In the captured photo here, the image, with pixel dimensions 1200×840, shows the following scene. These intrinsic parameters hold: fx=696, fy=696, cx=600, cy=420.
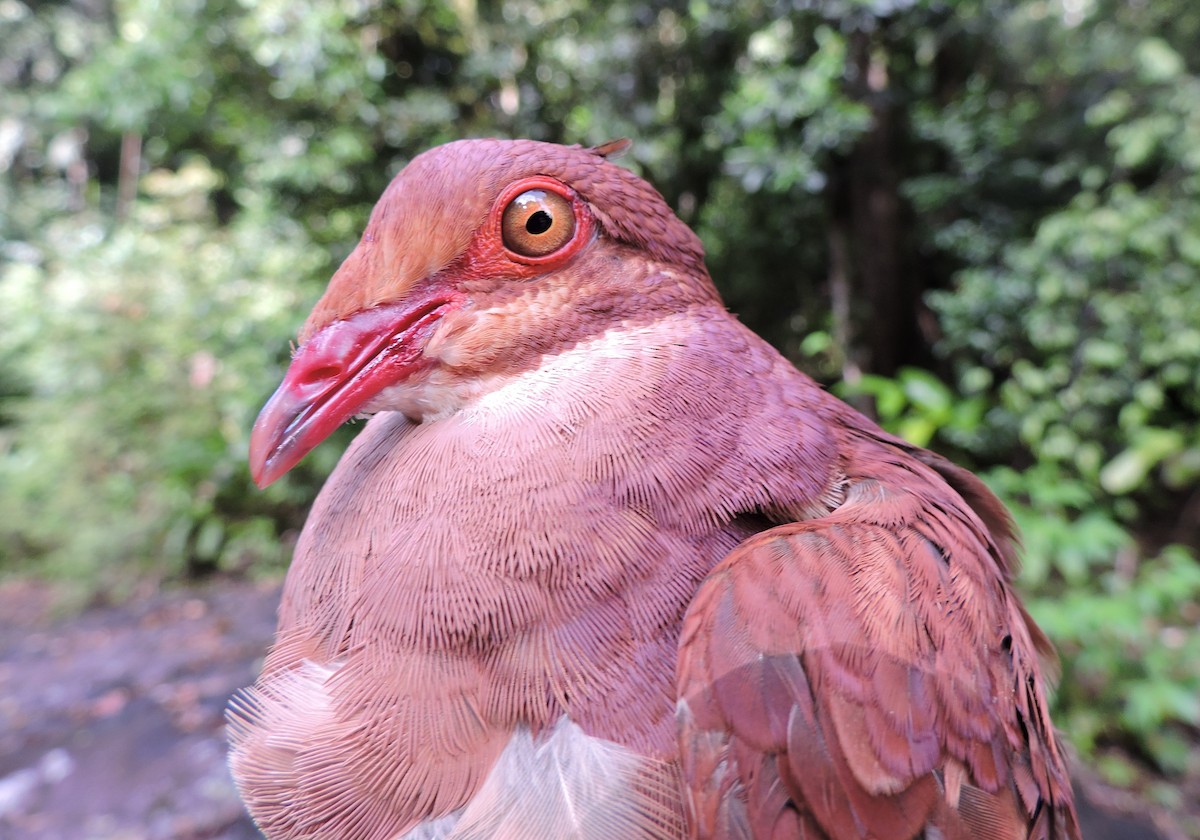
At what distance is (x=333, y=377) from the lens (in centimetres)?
99

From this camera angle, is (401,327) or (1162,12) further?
(1162,12)

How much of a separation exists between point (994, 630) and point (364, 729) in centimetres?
89

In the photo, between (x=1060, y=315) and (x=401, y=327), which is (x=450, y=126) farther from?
(x=1060, y=315)

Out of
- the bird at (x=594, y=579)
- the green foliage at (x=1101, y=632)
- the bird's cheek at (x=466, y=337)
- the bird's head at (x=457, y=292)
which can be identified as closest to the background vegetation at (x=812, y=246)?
the green foliage at (x=1101, y=632)

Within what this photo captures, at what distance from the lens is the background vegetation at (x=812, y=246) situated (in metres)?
3.57

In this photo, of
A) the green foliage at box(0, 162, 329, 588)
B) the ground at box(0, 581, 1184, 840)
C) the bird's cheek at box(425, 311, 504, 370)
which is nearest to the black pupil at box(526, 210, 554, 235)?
the bird's cheek at box(425, 311, 504, 370)

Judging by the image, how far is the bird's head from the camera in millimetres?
990

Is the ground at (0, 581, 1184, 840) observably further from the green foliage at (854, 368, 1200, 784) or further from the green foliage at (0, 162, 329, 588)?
the green foliage at (0, 162, 329, 588)

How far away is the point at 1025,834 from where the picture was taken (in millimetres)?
1014

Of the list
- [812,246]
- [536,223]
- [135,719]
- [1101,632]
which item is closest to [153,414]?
[135,719]

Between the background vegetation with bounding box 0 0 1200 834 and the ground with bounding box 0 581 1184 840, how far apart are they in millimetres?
406

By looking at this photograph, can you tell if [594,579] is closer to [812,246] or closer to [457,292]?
[457,292]

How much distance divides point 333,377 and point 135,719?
11.7 feet

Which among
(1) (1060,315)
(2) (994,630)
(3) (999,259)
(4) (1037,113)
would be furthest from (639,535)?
(4) (1037,113)
